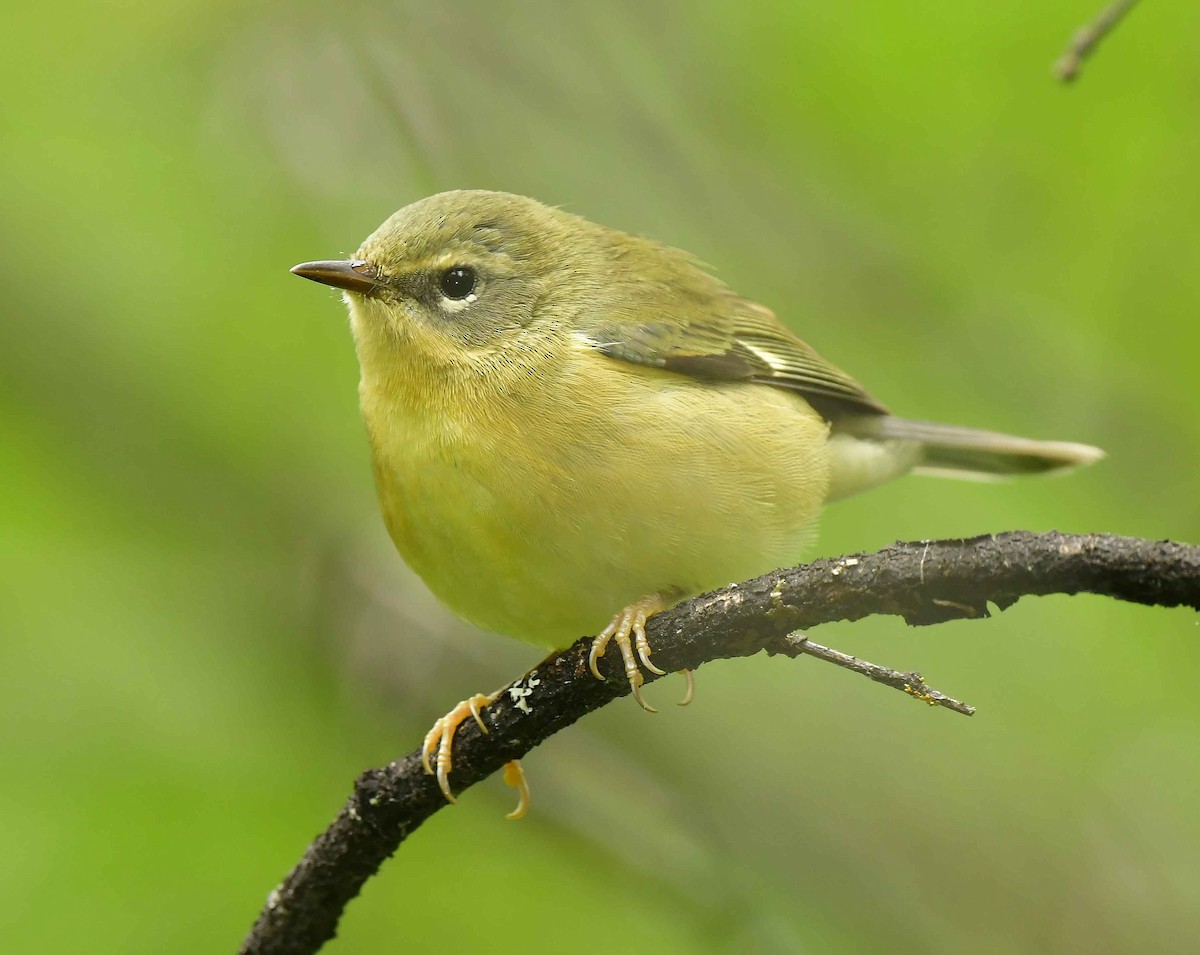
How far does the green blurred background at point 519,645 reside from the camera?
5594 mm

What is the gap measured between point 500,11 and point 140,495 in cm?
304

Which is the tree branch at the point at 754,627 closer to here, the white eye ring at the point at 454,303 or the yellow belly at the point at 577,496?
the yellow belly at the point at 577,496

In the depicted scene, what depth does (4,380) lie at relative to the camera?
6277mm

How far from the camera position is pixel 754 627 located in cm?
291

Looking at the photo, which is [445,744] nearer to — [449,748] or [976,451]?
[449,748]

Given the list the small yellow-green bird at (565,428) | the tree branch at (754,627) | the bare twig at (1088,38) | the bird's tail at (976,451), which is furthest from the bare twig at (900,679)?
the bird's tail at (976,451)

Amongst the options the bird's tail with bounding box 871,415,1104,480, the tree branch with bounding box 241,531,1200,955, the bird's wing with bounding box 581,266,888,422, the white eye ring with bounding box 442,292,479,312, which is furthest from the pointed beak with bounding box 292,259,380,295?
the bird's tail with bounding box 871,415,1104,480

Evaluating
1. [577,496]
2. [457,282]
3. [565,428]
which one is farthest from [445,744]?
[457,282]

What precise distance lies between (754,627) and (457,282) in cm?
228

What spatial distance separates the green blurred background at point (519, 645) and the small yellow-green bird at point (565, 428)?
1243 mm

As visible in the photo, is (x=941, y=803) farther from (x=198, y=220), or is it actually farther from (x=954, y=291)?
(x=198, y=220)

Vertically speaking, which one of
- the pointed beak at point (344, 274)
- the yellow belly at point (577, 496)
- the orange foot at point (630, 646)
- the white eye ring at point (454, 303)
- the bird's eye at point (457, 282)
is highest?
the pointed beak at point (344, 274)

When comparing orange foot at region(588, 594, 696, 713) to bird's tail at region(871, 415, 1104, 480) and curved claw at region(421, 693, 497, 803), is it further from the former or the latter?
bird's tail at region(871, 415, 1104, 480)

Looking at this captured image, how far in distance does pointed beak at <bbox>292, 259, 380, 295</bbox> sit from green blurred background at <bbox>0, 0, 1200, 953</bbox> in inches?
75.9
